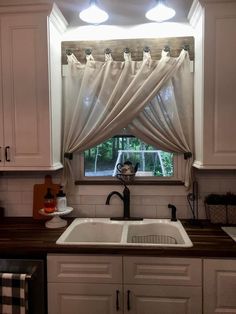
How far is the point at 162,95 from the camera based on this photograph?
2.16m

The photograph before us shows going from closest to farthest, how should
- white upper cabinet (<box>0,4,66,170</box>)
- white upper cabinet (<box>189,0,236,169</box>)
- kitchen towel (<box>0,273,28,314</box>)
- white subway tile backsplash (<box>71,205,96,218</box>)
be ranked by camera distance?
kitchen towel (<box>0,273,28,314</box>) < white upper cabinet (<box>189,0,236,169</box>) < white upper cabinet (<box>0,4,66,170</box>) < white subway tile backsplash (<box>71,205,96,218</box>)

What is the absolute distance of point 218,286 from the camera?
1583 millimetres

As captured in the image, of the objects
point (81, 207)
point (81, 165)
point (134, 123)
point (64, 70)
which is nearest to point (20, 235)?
point (81, 207)

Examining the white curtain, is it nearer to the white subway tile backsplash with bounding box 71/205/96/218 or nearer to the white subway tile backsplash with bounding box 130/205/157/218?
the white subway tile backsplash with bounding box 130/205/157/218

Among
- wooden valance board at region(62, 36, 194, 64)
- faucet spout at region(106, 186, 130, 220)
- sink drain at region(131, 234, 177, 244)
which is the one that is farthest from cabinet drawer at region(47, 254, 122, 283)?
wooden valance board at region(62, 36, 194, 64)

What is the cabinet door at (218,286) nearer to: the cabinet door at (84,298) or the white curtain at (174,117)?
the cabinet door at (84,298)

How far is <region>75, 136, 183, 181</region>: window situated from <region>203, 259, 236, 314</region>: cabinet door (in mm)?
818

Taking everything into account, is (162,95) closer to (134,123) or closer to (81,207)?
(134,123)

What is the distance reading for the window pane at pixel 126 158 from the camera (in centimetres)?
228

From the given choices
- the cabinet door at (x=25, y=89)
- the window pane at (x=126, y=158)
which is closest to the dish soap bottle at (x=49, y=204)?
the cabinet door at (x=25, y=89)

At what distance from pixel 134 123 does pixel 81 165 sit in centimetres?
56

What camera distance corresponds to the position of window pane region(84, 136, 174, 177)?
2.28 meters

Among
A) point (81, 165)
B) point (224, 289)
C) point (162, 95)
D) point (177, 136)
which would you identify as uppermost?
point (162, 95)

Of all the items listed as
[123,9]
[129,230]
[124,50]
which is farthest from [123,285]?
[123,9]
